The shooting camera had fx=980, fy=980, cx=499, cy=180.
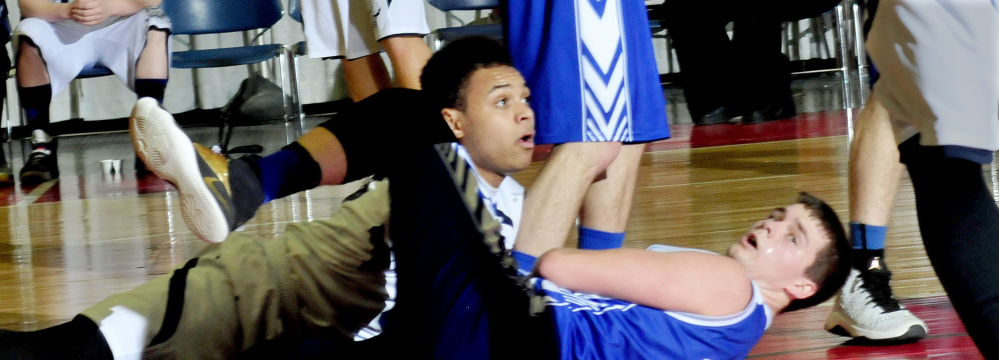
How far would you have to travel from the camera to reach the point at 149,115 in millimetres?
1511

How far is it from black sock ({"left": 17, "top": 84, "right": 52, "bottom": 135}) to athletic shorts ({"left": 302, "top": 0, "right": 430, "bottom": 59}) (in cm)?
211

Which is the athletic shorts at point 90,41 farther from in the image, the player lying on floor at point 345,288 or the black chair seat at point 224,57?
the player lying on floor at point 345,288

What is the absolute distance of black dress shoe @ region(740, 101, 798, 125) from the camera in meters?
4.80

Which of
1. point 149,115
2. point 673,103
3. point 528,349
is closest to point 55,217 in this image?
point 149,115

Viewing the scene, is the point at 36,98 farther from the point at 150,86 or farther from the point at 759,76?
the point at 759,76

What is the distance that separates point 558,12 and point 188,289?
2.30 feet

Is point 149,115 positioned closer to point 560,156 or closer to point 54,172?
point 560,156

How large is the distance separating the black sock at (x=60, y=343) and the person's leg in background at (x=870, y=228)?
3.62ft

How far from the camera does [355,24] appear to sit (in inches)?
94.7

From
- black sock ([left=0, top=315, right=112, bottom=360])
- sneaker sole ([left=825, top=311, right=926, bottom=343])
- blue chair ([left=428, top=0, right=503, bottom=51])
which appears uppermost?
blue chair ([left=428, top=0, right=503, bottom=51])

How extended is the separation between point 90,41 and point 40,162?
1.80 feet

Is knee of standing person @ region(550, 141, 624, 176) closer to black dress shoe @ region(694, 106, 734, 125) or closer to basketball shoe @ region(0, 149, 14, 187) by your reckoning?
basketball shoe @ region(0, 149, 14, 187)

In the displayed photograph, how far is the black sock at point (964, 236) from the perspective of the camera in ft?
3.53

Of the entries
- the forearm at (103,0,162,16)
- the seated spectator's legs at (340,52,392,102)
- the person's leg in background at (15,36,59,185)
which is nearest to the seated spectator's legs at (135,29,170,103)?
the forearm at (103,0,162,16)
